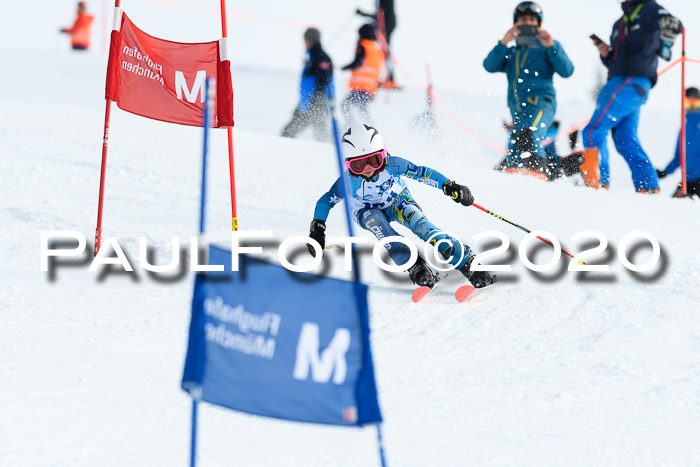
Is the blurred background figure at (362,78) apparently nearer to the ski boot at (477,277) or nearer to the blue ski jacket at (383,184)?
the blue ski jacket at (383,184)

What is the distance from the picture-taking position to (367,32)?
36.2ft

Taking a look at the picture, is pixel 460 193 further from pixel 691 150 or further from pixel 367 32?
pixel 367 32

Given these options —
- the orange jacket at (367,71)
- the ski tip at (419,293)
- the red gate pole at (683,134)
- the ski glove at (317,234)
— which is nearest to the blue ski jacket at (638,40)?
the red gate pole at (683,134)

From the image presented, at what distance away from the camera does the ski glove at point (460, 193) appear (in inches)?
218

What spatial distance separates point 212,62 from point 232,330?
4.25 meters

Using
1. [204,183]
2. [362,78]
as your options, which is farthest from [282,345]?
[362,78]

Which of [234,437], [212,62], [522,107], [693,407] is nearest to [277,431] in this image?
[234,437]

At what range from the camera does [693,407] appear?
360cm

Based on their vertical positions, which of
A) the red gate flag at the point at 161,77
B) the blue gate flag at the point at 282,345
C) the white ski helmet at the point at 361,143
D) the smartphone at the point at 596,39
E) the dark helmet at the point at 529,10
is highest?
the dark helmet at the point at 529,10

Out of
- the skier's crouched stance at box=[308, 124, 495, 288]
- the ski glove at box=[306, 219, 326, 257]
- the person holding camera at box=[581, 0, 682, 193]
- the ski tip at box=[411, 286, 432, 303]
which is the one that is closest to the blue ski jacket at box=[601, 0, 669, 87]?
the person holding camera at box=[581, 0, 682, 193]

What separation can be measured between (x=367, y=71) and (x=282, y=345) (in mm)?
8874

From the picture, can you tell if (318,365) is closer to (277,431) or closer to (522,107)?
(277,431)

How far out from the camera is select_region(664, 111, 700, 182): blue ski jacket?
9.68 metres

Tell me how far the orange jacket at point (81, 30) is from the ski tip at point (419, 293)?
15398 millimetres
